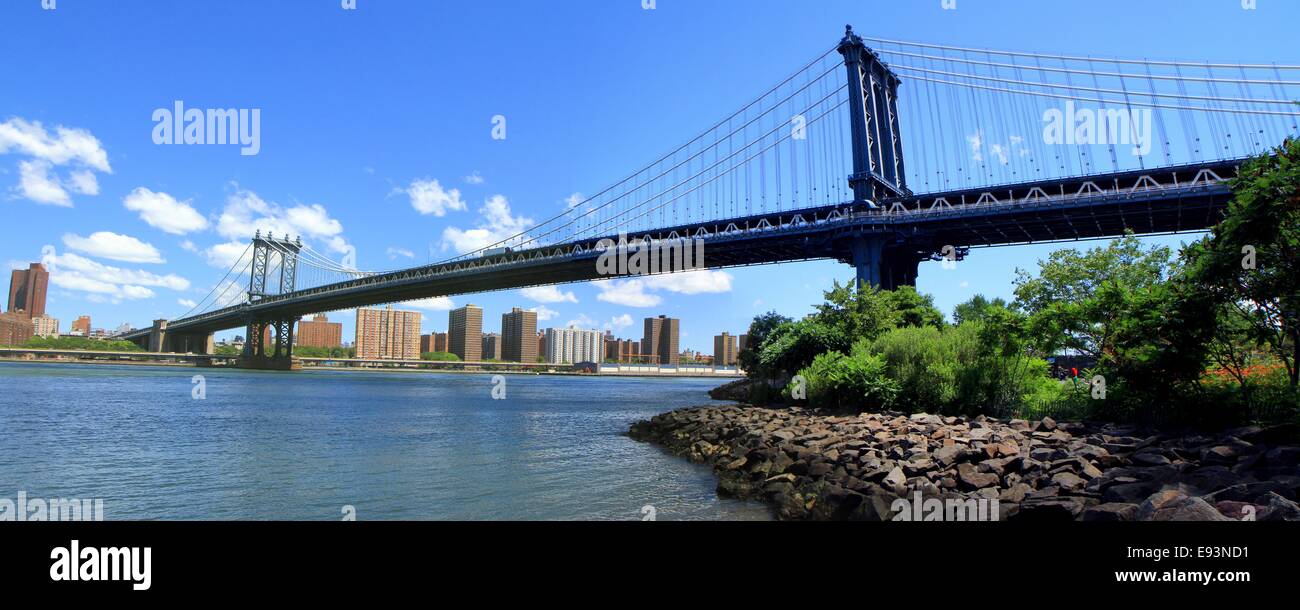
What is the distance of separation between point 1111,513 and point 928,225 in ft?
128

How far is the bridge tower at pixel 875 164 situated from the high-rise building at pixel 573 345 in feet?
431

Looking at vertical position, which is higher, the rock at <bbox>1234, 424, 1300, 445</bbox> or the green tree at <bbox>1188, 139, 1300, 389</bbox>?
the green tree at <bbox>1188, 139, 1300, 389</bbox>

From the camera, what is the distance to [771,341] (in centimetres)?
3359

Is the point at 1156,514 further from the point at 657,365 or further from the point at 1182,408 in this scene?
the point at 657,365

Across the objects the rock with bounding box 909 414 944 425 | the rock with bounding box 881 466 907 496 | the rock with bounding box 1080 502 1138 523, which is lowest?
the rock with bounding box 881 466 907 496

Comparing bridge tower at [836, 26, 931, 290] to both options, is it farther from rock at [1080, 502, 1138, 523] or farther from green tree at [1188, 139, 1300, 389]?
rock at [1080, 502, 1138, 523]

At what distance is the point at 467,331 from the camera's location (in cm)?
15438

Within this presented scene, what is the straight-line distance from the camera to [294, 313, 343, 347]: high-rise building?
580 feet

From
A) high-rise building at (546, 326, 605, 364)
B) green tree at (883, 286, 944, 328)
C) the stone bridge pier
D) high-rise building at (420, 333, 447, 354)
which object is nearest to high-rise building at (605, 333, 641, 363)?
high-rise building at (546, 326, 605, 364)

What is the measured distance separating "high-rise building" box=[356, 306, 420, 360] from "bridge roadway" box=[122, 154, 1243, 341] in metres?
103

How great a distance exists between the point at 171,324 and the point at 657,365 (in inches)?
3915

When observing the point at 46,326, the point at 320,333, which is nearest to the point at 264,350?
the point at 320,333

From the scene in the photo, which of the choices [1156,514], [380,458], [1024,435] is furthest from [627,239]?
[1156,514]
